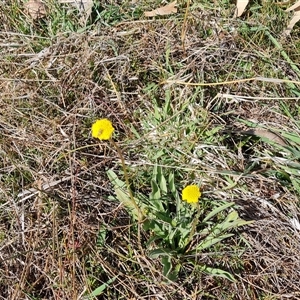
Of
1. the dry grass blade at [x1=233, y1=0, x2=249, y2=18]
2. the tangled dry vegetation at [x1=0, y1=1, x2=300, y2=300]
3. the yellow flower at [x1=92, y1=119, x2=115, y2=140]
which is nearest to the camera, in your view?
the yellow flower at [x1=92, y1=119, x2=115, y2=140]

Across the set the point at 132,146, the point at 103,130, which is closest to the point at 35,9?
the point at 132,146

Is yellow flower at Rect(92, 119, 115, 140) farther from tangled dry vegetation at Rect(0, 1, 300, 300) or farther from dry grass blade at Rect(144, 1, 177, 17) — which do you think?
dry grass blade at Rect(144, 1, 177, 17)

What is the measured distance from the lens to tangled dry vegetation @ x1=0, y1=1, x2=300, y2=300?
5.13 ft

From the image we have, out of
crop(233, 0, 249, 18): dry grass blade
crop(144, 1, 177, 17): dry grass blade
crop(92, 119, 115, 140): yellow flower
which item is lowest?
crop(233, 0, 249, 18): dry grass blade

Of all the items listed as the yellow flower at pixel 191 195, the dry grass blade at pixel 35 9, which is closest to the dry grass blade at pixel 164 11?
the dry grass blade at pixel 35 9

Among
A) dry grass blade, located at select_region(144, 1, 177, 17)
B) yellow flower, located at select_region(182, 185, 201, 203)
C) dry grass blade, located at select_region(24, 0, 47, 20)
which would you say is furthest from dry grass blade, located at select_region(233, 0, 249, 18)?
yellow flower, located at select_region(182, 185, 201, 203)

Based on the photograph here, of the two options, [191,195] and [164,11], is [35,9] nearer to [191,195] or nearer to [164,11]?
[164,11]

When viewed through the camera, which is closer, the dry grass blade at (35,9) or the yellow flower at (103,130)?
the yellow flower at (103,130)

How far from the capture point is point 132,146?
1738mm

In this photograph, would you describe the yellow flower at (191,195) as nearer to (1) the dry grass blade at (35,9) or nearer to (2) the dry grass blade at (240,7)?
(2) the dry grass blade at (240,7)

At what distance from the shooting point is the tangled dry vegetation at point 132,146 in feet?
5.13

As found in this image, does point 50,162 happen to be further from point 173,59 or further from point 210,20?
point 210,20

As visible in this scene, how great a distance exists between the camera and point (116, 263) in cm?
158

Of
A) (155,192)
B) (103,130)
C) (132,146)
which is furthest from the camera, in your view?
(132,146)
